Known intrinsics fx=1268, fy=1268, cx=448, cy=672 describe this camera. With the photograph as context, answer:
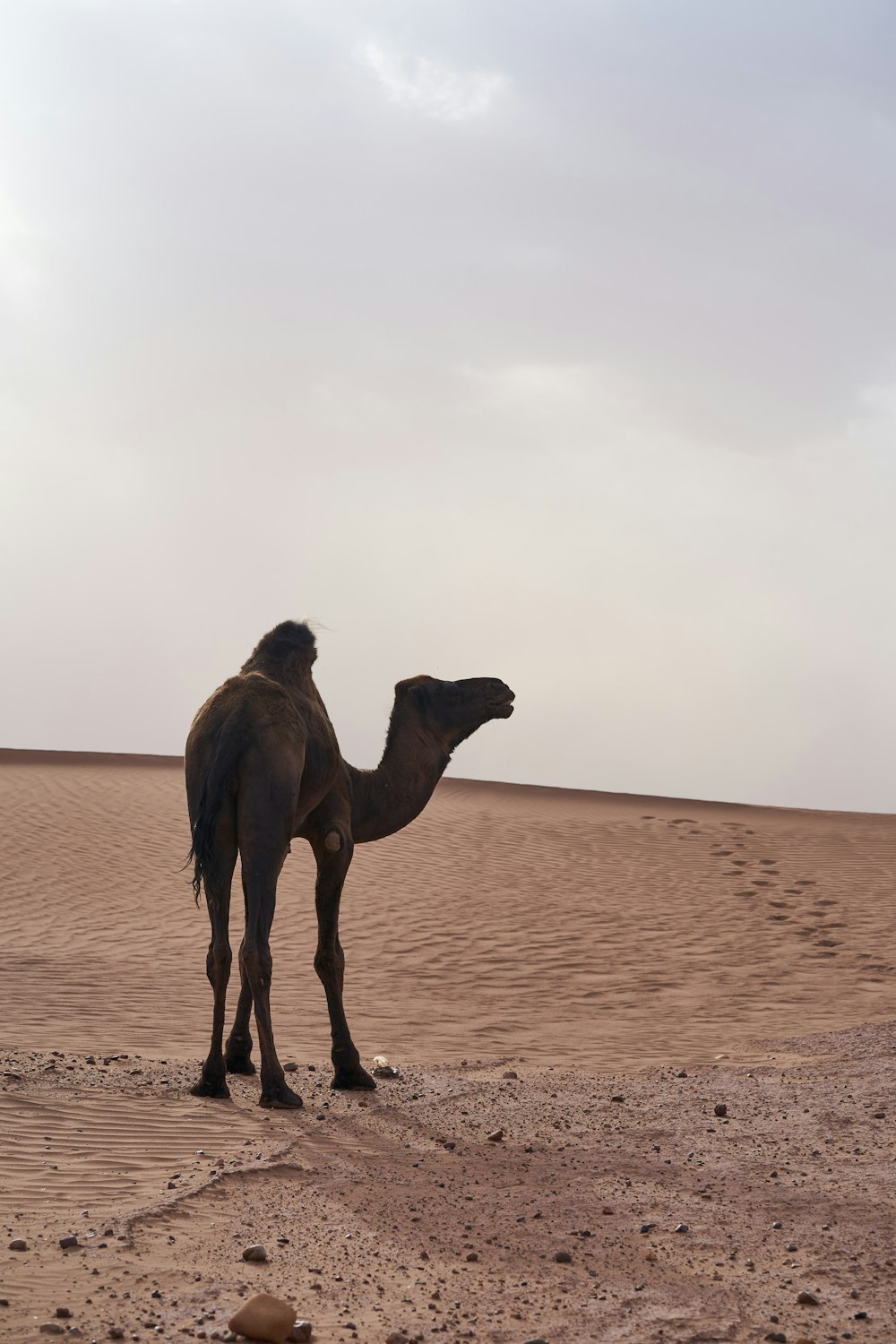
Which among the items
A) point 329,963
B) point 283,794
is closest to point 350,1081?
point 329,963

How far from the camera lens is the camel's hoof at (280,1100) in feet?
26.7

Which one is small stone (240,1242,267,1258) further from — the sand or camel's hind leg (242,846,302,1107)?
camel's hind leg (242,846,302,1107)

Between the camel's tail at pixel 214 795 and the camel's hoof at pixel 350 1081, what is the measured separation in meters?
1.80

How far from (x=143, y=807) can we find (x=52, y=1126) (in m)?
24.8

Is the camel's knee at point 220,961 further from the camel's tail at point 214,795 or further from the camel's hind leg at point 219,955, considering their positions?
the camel's tail at point 214,795

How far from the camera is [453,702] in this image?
34.9ft

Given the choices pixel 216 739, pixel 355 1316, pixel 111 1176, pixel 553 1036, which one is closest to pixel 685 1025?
pixel 553 1036

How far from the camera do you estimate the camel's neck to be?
33.4 feet

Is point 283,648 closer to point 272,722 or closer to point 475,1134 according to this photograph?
point 272,722

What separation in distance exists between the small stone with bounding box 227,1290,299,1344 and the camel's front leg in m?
4.73

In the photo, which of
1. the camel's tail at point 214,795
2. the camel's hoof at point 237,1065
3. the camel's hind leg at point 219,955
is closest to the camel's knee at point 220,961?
the camel's hind leg at point 219,955

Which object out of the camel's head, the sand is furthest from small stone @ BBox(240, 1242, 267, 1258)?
the camel's head

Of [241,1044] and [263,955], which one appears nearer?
[263,955]

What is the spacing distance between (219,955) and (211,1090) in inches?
34.4
